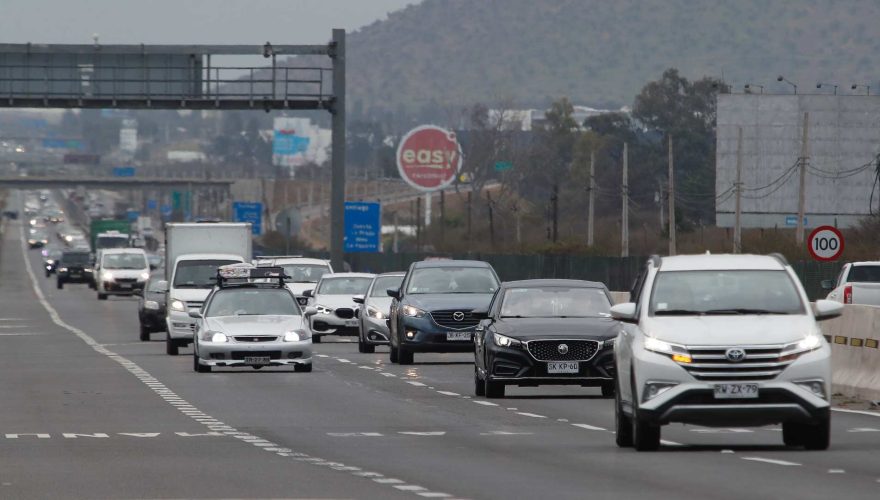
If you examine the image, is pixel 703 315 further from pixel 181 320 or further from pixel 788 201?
pixel 788 201

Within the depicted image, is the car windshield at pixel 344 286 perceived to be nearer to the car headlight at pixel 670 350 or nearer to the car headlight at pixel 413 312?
the car headlight at pixel 413 312

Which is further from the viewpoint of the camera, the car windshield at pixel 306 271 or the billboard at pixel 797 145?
the billboard at pixel 797 145

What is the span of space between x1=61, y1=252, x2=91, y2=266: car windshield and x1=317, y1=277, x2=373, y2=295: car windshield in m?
60.4

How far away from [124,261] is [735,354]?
215 ft

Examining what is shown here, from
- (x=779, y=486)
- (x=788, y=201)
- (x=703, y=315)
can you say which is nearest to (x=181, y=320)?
(x=703, y=315)

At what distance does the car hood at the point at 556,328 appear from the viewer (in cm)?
2445

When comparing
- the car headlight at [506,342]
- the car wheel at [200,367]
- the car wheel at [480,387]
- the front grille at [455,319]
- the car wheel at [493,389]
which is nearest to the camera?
the car headlight at [506,342]

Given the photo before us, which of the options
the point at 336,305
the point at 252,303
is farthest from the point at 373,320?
the point at 252,303

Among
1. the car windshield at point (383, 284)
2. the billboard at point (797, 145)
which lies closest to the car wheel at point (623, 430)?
the car windshield at point (383, 284)

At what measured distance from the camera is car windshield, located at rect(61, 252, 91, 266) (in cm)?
10369

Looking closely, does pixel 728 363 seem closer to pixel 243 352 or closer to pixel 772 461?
pixel 772 461

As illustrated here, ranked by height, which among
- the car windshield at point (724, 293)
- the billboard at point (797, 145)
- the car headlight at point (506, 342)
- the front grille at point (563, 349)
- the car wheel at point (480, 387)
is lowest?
the car wheel at point (480, 387)

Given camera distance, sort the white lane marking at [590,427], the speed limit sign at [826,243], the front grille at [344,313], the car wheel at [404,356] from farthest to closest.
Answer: the front grille at [344,313] < the speed limit sign at [826,243] < the car wheel at [404,356] < the white lane marking at [590,427]

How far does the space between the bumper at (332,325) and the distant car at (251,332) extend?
12.0 meters
